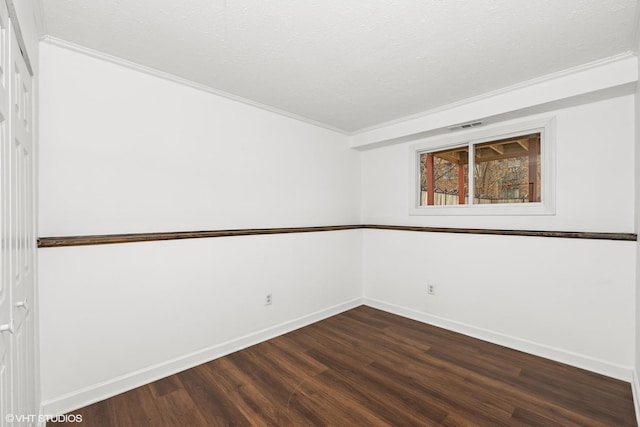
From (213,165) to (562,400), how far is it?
119 inches

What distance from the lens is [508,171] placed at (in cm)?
285

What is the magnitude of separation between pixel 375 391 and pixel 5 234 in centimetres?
207

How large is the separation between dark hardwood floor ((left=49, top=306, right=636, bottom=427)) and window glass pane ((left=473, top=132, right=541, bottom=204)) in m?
1.41

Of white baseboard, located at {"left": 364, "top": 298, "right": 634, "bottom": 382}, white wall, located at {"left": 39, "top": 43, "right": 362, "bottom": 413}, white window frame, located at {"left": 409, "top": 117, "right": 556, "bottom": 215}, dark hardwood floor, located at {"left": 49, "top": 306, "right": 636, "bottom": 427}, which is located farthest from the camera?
white window frame, located at {"left": 409, "top": 117, "right": 556, "bottom": 215}

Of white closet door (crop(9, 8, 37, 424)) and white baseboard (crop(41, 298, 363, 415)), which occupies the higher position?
white closet door (crop(9, 8, 37, 424))

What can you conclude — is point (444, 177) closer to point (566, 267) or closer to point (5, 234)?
point (566, 267)

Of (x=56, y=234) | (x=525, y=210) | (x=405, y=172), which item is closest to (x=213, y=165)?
(x=56, y=234)

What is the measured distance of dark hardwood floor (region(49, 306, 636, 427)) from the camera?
5.64ft

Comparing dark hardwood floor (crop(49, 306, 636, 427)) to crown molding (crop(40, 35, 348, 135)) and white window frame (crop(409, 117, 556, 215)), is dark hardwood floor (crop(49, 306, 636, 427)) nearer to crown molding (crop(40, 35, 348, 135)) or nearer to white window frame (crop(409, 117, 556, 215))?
white window frame (crop(409, 117, 556, 215))

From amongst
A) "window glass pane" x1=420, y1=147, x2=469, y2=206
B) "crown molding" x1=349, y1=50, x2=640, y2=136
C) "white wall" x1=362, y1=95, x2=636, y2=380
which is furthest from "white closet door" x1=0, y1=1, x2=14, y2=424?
"window glass pane" x1=420, y1=147, x2=469, y2=206

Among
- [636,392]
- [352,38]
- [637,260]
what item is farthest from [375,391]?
[352,38]

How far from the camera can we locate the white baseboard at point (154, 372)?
70.1 inches

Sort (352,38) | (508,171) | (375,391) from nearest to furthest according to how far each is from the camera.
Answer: (352,38)
(375,391)
(508,171)

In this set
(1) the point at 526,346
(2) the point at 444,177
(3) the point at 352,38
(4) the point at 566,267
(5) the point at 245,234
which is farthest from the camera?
(2) the point at 444,177
